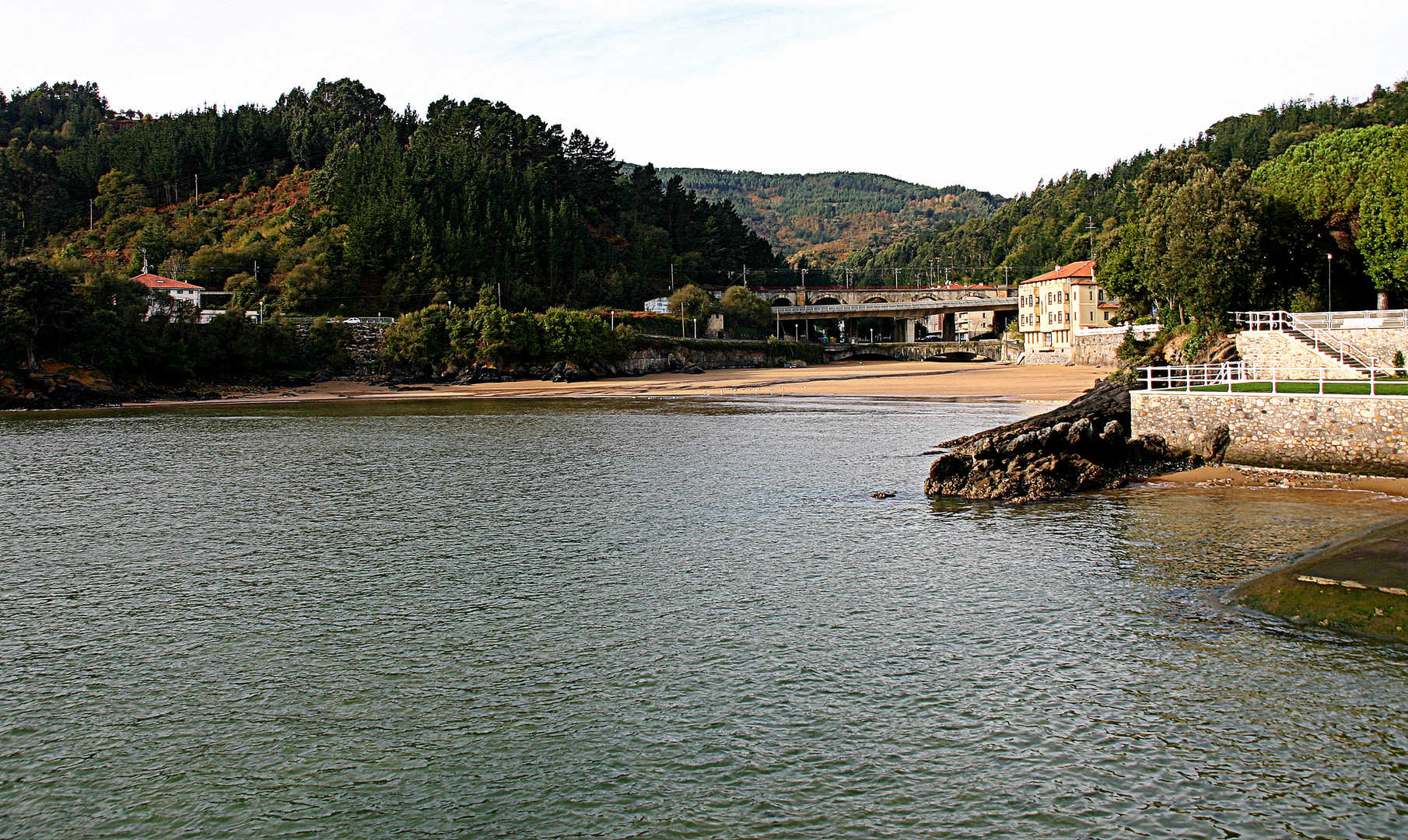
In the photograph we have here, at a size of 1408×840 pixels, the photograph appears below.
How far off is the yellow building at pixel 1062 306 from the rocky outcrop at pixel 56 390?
94726 millimetres

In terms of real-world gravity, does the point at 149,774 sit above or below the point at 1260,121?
below

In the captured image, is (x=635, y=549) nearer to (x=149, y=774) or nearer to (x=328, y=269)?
(x=149, y=774)

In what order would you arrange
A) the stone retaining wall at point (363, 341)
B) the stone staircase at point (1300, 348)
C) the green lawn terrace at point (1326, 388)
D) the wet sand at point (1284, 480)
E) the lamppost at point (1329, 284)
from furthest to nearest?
the stone retaining wall at point (363, 341) → the lamppost at point (1329, 284) → the stone staircase at point (1300, 348) → the green lawn terrace at point (1326, 388) → the wet sand at point (1284, 480)

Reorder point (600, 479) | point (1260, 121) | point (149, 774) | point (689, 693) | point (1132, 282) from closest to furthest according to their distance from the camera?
point (149, 774), point (689, 693), point (600, 479), point (1132, 282), point (1260, 121)

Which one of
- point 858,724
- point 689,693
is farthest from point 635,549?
point 858,724

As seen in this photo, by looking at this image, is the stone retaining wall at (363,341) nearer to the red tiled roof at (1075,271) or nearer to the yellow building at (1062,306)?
the yellow building at (1062,306)

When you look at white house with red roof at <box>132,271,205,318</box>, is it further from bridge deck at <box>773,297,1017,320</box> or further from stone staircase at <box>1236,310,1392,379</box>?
stone staircase at <box>1236,310,1392,379</box>

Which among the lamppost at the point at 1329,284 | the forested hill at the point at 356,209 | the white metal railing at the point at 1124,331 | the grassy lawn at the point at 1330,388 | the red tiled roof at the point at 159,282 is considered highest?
the forested hill at the point at 356,209

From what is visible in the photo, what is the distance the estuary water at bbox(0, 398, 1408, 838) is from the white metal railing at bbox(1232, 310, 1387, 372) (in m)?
16.8

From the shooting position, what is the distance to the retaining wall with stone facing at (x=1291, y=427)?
2498 centimetres

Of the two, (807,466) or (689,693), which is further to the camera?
(807,466)

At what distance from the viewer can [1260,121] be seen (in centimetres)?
17825

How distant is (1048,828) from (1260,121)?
20897 cm

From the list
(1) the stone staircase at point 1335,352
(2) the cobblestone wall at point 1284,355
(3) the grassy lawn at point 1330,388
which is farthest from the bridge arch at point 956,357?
(3) the grassy lawn at point 1330,388
